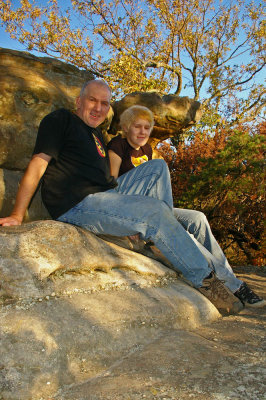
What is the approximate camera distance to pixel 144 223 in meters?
2.87

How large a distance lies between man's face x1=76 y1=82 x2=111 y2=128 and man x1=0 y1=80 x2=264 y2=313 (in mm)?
96

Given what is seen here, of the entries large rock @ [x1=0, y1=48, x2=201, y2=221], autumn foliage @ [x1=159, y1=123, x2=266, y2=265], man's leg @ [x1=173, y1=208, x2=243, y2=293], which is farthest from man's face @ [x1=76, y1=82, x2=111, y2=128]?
autumn foliage @ [x1=159, y1=123, x2=266, y2=265]

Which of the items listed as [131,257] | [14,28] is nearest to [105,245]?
[131,257]

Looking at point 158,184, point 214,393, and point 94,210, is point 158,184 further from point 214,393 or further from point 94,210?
point 214,393

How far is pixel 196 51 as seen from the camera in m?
13.7

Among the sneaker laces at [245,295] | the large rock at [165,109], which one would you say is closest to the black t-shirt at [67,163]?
the sneaker laces at [245,295]

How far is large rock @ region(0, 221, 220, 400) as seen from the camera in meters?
1.74

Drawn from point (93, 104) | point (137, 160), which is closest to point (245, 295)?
point (137, 160)

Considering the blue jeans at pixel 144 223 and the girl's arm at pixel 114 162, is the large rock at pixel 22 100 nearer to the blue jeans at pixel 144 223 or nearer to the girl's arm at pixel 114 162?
the girl's arm at pixel 114 162

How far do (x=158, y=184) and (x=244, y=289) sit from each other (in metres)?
1.31

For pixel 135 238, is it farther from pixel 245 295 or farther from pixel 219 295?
pixel 245 295

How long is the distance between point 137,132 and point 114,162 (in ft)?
1.46

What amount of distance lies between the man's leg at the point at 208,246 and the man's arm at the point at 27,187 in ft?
5.20

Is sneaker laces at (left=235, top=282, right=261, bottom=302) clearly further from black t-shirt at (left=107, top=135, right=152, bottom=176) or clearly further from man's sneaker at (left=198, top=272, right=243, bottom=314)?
black t-shirt at (left=107, top=135, right=152, bottom=176)
